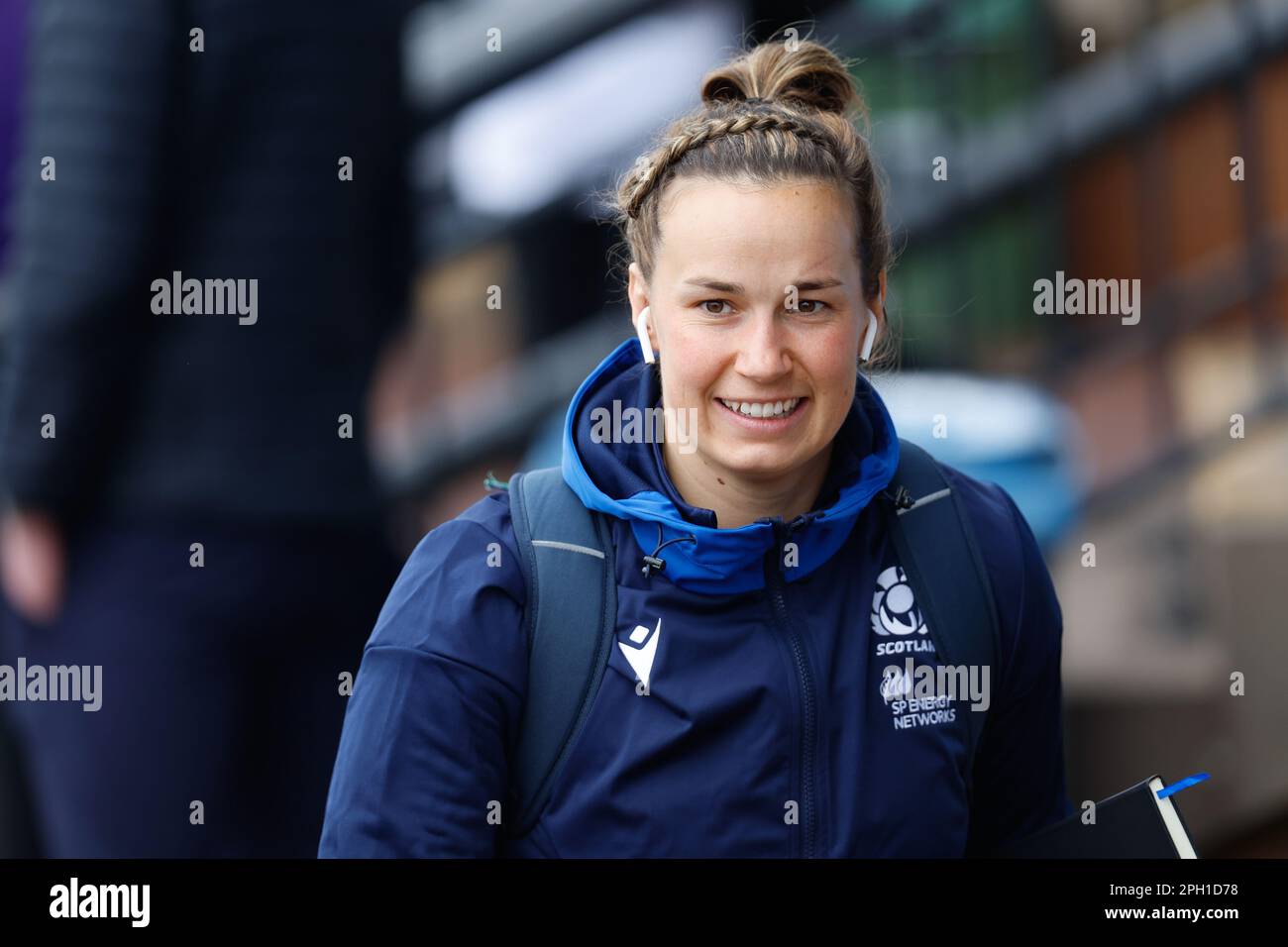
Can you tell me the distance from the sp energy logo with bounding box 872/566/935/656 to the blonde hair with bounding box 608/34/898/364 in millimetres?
371

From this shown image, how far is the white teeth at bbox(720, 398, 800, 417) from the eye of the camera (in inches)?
83.0

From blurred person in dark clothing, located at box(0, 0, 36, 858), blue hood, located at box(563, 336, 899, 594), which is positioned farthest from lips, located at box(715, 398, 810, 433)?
blurred person in dark clothing, located at box(0, 0, 36, 858)

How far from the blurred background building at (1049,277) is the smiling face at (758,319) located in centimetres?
186

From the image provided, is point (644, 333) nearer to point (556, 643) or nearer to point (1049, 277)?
point (556, 643)

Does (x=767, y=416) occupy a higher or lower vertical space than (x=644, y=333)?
lower

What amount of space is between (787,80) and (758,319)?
1.33ft

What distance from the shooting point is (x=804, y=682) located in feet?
6.67

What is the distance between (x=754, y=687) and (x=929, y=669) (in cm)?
23

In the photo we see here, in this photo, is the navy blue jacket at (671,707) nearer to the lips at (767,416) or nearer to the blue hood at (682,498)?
the blue hood at (682,498)

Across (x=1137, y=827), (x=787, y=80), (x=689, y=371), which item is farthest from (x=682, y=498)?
(x=1137, y=827)

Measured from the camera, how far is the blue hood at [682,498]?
6.72 ft

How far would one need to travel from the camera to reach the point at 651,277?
2.18m
